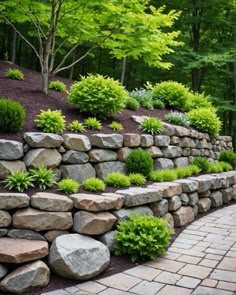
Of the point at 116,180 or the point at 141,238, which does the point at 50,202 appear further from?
the point at 116,180

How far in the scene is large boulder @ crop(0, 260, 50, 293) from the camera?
128 inches

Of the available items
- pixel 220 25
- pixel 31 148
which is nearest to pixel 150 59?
pixel 31 148

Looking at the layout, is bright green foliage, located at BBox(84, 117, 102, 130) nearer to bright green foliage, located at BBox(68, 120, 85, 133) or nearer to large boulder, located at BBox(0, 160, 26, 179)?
bright green foliage, located at BBox(68, 120, 85, 133)

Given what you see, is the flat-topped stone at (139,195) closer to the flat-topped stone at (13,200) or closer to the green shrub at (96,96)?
the flat-topped stone at (13,200)

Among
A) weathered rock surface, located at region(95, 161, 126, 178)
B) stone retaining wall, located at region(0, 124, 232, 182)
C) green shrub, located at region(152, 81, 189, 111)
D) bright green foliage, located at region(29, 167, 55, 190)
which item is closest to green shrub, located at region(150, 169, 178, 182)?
stone retaining wall, located at region(0, 124, 232, 182)

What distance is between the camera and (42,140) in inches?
183

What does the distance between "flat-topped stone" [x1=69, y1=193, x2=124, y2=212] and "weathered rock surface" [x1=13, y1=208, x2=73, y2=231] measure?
231 millimetres

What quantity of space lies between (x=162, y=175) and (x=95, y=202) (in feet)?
7.24

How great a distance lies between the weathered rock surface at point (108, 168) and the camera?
17.5ft

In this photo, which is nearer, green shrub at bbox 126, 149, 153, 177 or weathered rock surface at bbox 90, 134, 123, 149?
weathered rock surface at bbox 90, 134, 123, 149

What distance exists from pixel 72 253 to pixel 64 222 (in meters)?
0.46

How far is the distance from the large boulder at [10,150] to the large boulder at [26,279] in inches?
58.2

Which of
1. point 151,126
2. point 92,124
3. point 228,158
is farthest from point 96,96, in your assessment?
point 228,158

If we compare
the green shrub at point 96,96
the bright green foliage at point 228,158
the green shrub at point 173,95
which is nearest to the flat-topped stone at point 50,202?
the green shrub at point 96,96
